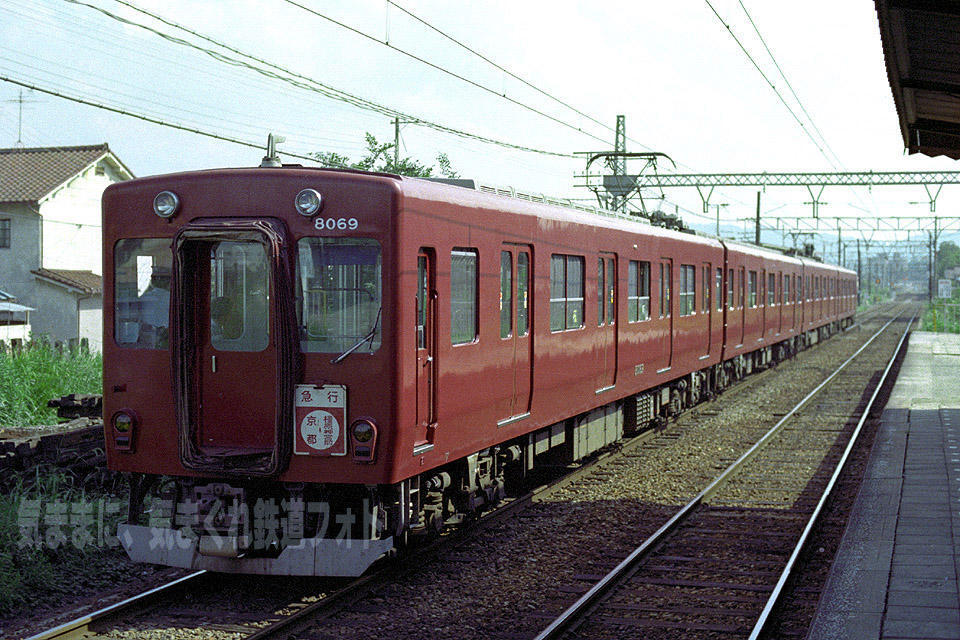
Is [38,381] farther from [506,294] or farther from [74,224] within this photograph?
[74,224]

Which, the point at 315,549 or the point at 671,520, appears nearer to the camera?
the point at 315,549

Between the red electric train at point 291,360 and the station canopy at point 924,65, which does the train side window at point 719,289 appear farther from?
the red electric train at point 291,360

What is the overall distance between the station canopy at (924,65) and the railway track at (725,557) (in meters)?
3.98

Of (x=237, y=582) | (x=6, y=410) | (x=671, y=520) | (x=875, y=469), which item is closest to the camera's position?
(x=237, y=582)

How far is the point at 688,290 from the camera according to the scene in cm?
1692

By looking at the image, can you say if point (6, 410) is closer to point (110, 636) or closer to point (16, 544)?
point (16, 544)

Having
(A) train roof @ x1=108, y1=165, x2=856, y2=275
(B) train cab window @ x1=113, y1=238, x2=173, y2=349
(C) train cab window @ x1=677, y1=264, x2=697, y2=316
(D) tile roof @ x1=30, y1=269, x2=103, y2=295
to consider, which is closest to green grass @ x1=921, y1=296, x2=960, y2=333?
(C) train cab window @ x1=677, y1=264, x2=697, y2=316

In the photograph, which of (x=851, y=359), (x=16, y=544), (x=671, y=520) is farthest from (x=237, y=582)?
(x=851, y=359)

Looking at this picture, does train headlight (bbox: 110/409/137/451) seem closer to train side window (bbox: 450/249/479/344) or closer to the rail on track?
the rail on track

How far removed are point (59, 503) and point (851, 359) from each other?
27.5 m

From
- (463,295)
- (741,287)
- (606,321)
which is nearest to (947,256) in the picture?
(741,287)

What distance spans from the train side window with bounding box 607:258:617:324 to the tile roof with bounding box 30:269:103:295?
22.8 m

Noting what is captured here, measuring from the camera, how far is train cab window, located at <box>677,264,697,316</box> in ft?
54.0

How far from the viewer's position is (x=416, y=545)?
8.83 meters
